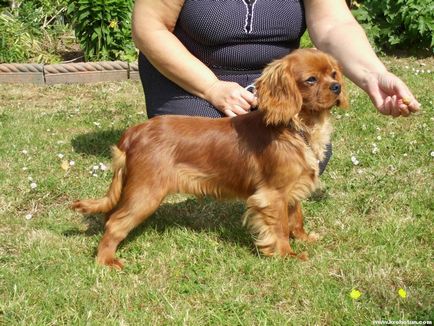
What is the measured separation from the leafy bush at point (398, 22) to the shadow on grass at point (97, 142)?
14.9ft

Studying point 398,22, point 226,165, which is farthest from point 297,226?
point 398,22

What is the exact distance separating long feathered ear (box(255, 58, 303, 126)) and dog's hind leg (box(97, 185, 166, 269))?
29.8 inches

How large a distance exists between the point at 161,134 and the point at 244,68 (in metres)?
0.92

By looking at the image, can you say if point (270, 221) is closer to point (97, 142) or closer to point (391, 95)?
point (391, 95)

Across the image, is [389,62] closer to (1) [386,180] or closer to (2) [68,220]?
(1) [386,180]

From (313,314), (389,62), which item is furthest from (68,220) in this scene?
(389,62)

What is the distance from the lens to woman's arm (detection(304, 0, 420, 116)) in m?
3.16

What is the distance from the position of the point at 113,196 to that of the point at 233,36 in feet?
4.13

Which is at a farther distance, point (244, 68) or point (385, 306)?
point (244, 68)

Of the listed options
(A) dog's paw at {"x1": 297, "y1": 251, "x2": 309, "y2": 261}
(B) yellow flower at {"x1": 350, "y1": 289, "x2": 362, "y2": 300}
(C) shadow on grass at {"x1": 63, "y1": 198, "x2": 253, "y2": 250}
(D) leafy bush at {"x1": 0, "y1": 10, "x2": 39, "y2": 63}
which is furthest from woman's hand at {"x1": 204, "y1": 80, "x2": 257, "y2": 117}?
(D) leafy bush at {"x1": 0, "y1": 10, "x2": 39, "y2": 63}

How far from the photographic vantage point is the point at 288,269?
125 inches

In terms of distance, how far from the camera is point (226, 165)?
331 cm

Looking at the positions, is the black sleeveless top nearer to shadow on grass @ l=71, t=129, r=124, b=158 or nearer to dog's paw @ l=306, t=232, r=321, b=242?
dog's paw @ l=306, t=232, r=321, b=242

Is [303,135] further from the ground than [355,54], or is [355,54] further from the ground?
[355,54]
